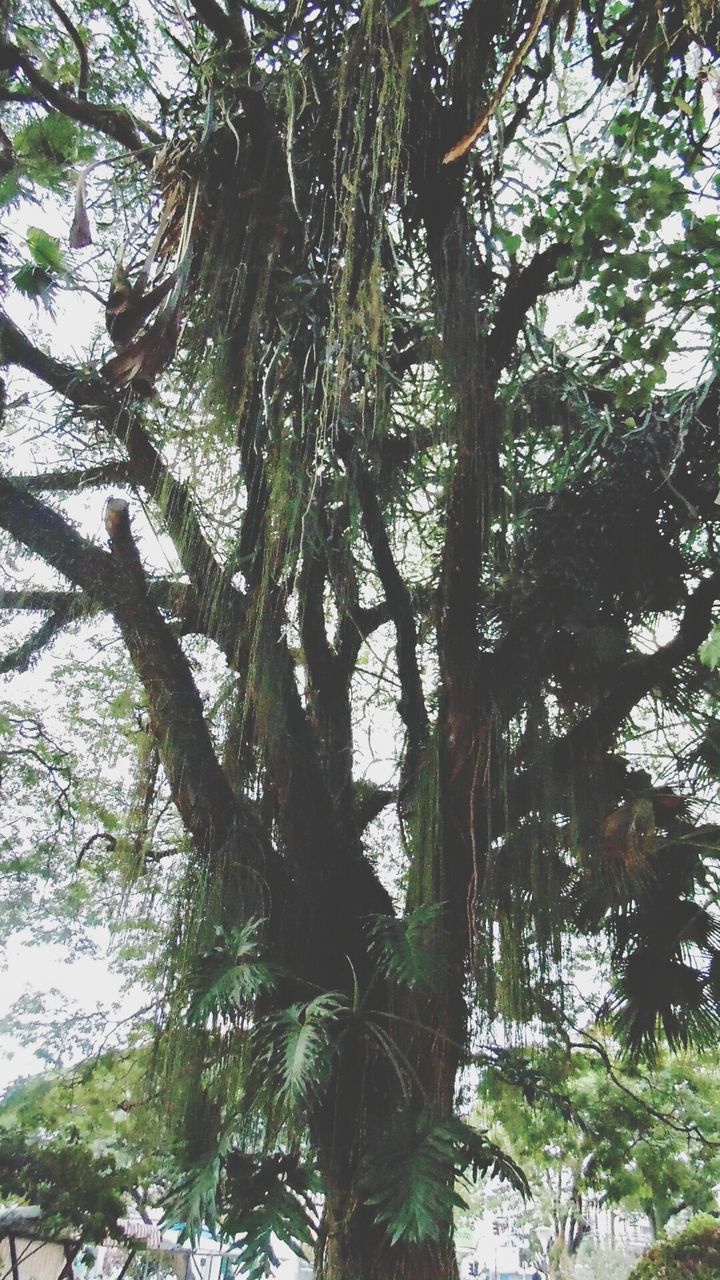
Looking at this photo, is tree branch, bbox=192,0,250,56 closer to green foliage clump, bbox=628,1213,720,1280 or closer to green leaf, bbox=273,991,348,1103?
green leaf, bbox=273,991,348,1103

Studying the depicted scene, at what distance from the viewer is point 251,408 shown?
7.80 ft

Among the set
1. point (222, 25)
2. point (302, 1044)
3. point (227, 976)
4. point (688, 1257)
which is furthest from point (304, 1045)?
point (688, 1257)

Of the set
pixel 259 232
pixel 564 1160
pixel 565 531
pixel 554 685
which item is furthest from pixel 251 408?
pixel 564 1160

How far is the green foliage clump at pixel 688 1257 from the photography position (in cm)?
414

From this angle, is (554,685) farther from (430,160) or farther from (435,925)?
(430,160)

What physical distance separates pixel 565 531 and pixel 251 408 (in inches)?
43.9

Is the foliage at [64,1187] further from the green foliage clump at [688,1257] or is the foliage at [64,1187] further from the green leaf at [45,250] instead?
the green leaf at [45,250]

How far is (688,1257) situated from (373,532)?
4004 millimetres

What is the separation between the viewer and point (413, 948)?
2174mm

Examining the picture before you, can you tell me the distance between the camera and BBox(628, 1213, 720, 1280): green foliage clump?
414 cm

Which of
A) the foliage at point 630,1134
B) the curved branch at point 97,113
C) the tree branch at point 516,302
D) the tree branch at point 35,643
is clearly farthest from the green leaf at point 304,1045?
the curved branch at point 97,113

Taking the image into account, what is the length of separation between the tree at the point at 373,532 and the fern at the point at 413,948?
1cm

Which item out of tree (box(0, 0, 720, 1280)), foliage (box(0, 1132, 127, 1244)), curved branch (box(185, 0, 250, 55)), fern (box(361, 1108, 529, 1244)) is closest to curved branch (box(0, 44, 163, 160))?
tree (box(0, 0, 720, 1280))

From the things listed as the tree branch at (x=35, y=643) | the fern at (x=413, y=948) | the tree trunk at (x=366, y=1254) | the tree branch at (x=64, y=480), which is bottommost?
the tree trunk at (x=366, y=1254)
